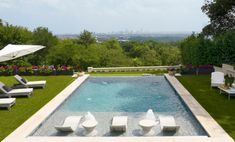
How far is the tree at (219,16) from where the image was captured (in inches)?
1266

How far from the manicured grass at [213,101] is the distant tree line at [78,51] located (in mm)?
15147

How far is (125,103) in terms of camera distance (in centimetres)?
1502

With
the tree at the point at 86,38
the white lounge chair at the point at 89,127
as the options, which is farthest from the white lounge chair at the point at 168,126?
the tree at the point at 86,38

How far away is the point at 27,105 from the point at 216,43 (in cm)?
1664

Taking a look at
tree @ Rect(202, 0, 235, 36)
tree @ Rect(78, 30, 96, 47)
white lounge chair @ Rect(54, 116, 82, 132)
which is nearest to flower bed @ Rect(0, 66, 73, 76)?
white lounge chair @ Rect(54, 116, 82, 132)

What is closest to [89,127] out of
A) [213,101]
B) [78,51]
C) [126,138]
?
[126,138]

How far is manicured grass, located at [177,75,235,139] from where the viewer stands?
1106cm

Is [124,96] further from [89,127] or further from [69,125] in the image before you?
[89,127]

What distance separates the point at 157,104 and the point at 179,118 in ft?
8.91

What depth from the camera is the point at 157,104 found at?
48.2ft

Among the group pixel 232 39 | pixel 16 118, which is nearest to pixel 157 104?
pixel 16 118

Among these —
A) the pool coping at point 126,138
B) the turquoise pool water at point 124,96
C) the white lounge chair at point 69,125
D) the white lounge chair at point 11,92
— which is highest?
the white lounge chair at point 11,92

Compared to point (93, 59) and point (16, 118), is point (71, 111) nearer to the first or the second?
point (16, 118)

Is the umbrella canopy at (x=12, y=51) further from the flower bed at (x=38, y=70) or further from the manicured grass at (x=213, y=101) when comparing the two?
the manicured grass at (x=213, y=101)
